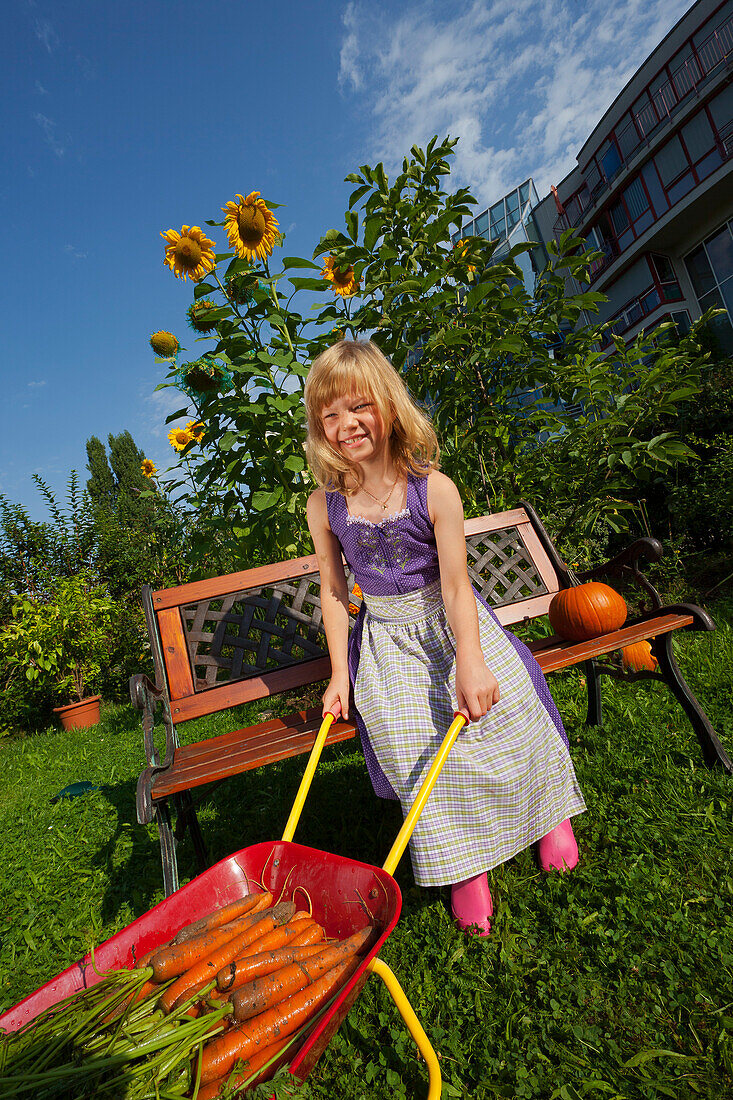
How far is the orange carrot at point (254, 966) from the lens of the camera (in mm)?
1175

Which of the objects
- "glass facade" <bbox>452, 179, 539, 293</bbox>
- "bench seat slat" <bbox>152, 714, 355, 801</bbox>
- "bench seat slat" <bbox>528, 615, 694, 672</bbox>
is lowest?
"bench seat slat" <bbox>152, 714, 355, 801</bbox>

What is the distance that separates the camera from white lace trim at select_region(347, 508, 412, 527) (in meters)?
2.07

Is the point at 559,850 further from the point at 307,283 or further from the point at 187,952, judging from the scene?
the point at 307,283

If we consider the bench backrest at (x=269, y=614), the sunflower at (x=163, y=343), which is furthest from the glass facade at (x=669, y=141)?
the sunflower at (x=163, y=343)

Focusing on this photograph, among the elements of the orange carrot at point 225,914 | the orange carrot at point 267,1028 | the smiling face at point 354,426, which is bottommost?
the orange carrot at point 267,1028

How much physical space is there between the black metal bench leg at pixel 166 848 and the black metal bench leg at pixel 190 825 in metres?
0.43

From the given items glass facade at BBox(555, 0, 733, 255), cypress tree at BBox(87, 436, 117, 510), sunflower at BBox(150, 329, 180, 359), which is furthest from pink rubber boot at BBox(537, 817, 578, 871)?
cypress tree at BBox(87, 436, 117, 510)

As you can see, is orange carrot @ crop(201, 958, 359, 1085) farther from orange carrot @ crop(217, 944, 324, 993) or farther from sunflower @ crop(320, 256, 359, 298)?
sunflower @ crop(320, 256, 359, 298)

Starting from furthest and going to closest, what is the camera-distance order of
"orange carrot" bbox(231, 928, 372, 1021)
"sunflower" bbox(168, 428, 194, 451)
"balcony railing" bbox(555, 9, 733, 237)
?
"balcony railing" bbox(555, 9, 733, 237)
"sunflower" bbox(168, 428, 194, 451)
"orange carrot" bbox(231, 928, 372, 1021)

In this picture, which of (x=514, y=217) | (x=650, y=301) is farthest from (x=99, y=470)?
(x=650, y=301)

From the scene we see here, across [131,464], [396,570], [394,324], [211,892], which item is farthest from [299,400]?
[131,464]

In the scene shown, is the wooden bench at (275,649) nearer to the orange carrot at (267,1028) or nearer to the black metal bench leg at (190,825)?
the black metal bench leg at (190,825)

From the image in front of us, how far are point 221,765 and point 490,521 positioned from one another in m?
2.00

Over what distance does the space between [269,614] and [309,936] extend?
74.0 inches
